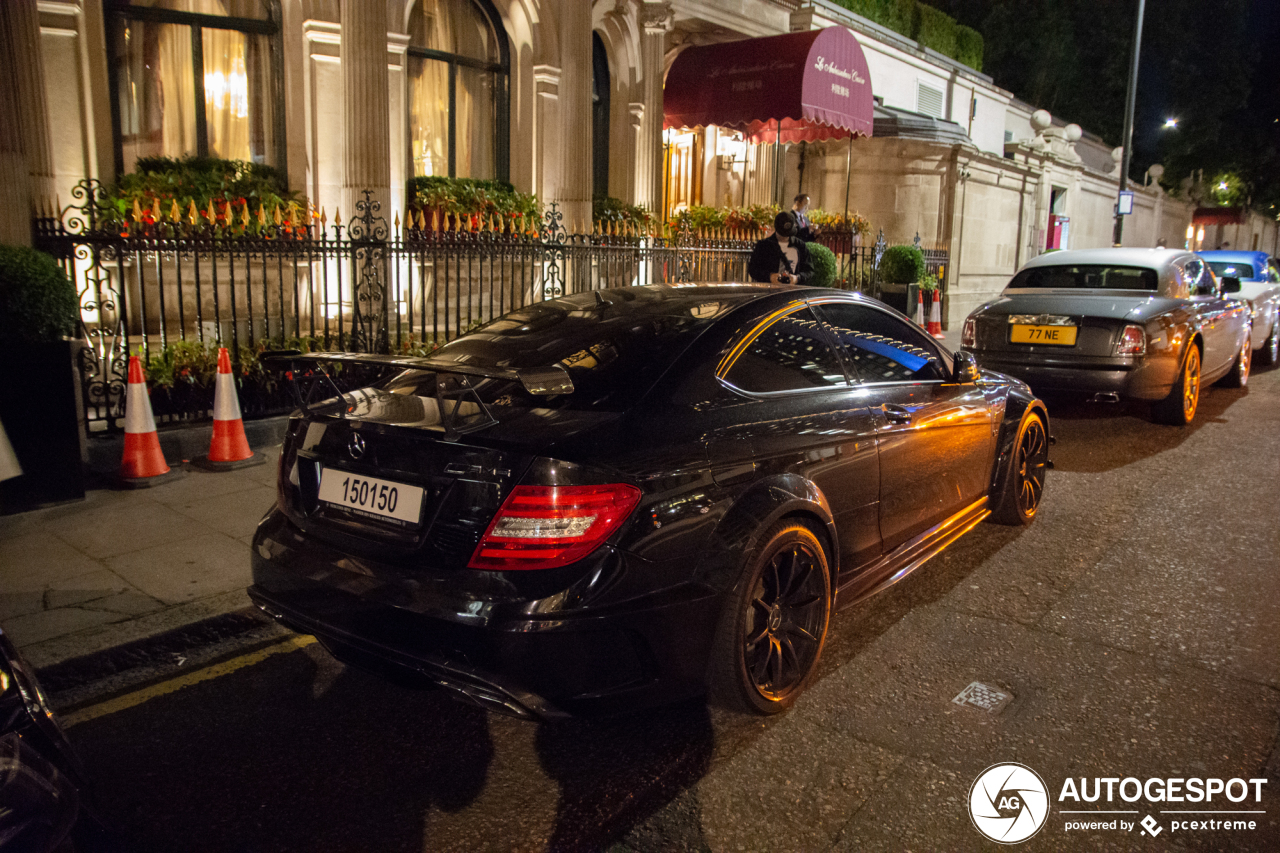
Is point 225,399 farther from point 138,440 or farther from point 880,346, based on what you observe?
point 880,346

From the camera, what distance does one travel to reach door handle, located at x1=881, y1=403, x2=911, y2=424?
405 cm

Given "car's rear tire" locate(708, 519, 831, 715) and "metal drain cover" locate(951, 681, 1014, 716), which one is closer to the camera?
"car's rear tire" locate(708, 519, 831, 715)

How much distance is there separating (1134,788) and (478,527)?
2.28 metres

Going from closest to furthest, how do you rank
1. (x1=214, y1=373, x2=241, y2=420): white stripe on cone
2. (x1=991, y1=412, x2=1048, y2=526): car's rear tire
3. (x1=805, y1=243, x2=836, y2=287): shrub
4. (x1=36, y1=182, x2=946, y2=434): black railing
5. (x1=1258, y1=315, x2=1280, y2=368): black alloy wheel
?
(x1=991, y1=412, x2=1048, y2=526): car's rear tire < (x1=214, y1=373, x2=241, y2=420): white stripe on cone < (x1=36, y1=182, x2=946, y2=434): black railing < (x1=805, y1=243, x2=836, y2=287): shrub < (x1=1258, y1=315, x2=1280, y2=368): black alloy wheel

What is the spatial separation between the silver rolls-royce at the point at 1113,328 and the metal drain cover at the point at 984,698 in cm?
550

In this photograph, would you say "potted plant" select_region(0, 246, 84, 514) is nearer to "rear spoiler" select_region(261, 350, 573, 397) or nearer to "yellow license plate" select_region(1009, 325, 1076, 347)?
"rear spoiler" select_region(261, 350, 573, 397)

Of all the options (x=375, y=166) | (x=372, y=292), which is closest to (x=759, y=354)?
(x=372, y=292)

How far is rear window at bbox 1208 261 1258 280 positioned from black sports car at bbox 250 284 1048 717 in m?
13.0

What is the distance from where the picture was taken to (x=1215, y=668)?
12.6ft

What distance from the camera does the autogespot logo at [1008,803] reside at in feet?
9.10

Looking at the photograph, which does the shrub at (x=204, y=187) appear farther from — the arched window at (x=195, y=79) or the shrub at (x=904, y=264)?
the shrub at (x=904, y=264)

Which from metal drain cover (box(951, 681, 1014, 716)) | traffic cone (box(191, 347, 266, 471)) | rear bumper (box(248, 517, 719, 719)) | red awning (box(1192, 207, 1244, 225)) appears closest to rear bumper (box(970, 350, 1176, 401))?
metal drain cover (box(951, 681, 1014, 716))

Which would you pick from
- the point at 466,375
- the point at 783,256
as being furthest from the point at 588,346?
the point at 783,256

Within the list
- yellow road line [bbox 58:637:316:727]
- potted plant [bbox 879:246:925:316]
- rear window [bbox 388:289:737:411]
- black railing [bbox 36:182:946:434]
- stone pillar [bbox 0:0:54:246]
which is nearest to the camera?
rear window [bbox 388:289:737:411]
